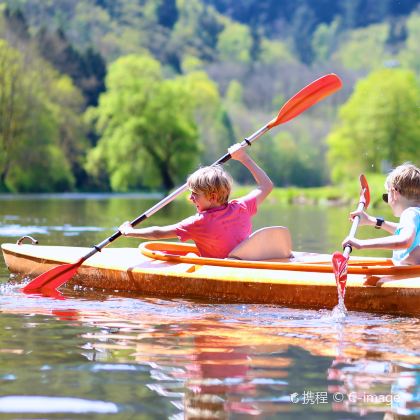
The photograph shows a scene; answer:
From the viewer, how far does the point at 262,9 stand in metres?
165

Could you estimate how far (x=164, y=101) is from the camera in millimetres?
42438

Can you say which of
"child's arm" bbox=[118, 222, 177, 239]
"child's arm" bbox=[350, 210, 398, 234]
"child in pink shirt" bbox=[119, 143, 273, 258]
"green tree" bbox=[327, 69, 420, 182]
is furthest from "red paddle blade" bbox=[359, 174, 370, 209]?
"green tree" bbox=[327, 69, 420, 182]

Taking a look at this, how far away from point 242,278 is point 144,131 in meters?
35.2

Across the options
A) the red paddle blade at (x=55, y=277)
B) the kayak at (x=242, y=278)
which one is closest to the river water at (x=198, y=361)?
the kayak at (x=242, y=278)

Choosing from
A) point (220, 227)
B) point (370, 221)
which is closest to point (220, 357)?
point (370, 221)

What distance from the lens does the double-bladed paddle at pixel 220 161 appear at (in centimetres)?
733

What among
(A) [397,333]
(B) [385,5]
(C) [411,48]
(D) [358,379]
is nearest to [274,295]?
(A) [397,333]

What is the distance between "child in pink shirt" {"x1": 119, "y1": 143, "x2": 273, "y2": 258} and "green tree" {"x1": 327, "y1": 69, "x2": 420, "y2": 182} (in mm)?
34170

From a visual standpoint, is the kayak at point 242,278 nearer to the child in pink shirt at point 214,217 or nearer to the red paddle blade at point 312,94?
the child in pink shirt at point 214,217

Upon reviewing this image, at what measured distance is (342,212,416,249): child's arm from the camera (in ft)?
19.5

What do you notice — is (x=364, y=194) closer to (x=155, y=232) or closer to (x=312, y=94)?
(x=312, y=94)

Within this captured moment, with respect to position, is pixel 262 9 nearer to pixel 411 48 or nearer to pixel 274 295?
pixel 411 48

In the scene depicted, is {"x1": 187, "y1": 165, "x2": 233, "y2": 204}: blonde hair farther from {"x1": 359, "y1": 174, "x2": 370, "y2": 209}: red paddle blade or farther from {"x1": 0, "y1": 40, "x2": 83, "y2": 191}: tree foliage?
{"x1": 0, "y1": 40, "x2": 83, "y2": 191}: tree foliage

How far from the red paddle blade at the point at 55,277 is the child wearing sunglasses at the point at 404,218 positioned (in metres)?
2.35
